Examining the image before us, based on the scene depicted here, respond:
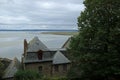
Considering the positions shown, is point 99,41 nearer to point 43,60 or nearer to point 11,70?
point 11,70

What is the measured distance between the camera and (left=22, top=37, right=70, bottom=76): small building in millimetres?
51594

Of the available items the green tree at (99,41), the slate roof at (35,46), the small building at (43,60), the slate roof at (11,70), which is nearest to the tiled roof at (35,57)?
the small building at (43,60)

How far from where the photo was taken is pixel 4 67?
2090 inches

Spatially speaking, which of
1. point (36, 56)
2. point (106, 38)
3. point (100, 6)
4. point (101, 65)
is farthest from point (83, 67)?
point (36, 56)

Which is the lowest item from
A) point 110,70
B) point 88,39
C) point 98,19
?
point 110,70

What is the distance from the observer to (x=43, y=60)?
174ft

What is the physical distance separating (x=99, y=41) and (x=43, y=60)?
23.8 metres

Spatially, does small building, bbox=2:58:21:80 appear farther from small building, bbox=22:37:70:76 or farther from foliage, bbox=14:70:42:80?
foliage, bbox=14:70:42:80

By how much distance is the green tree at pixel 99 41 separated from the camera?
30062 millimetres

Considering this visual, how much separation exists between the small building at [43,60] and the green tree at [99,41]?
2043cm

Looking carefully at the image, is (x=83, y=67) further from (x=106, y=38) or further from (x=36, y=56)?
(x=36, y=56)

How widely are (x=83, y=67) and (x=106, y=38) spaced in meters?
3.72

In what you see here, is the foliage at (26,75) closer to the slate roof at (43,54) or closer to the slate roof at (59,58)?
the slate roof at (43,54)

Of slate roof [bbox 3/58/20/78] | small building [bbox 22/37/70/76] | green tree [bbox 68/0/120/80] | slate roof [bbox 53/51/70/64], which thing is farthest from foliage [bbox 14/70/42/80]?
green tree [bbox 68/0/120/80]
